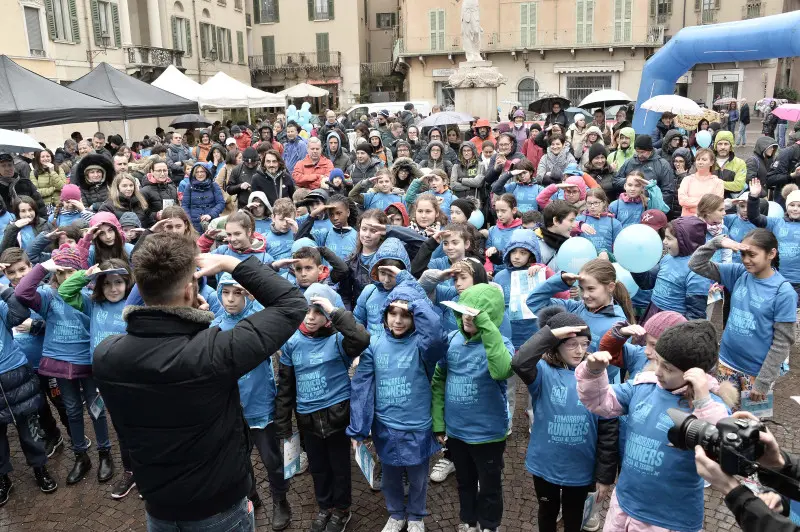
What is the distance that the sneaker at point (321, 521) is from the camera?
4.15 metres

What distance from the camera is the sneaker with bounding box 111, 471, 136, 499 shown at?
469cm

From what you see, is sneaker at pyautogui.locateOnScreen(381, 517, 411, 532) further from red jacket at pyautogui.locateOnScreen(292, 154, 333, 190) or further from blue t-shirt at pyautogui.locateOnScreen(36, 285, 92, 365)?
red jacket at pyautogui.locateOnScreen(292, 154, 333, 190)

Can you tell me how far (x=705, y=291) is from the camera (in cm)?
514

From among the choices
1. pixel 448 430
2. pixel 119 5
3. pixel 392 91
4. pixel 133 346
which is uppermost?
pixel 119 5

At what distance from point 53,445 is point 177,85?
12.8 m

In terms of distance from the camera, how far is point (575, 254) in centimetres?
488

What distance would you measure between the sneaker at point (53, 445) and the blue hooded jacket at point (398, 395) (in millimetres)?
3036

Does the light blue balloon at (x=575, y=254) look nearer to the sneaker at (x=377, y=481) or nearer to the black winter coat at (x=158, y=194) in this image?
the sneaker at (x=377, y=481)

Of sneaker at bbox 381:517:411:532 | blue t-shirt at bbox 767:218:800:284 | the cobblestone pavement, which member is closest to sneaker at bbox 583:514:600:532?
the cobblestone pavement

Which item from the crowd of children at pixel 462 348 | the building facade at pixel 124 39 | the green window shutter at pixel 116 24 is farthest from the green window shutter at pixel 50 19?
the crowd of children at pixel 462 348

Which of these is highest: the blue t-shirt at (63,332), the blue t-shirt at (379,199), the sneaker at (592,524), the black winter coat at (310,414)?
the blue t-shirt at (379,199)

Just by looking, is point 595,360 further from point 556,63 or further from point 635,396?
point 556,63

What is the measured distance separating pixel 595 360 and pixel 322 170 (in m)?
6.85

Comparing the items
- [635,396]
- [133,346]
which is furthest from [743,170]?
[133,346]
